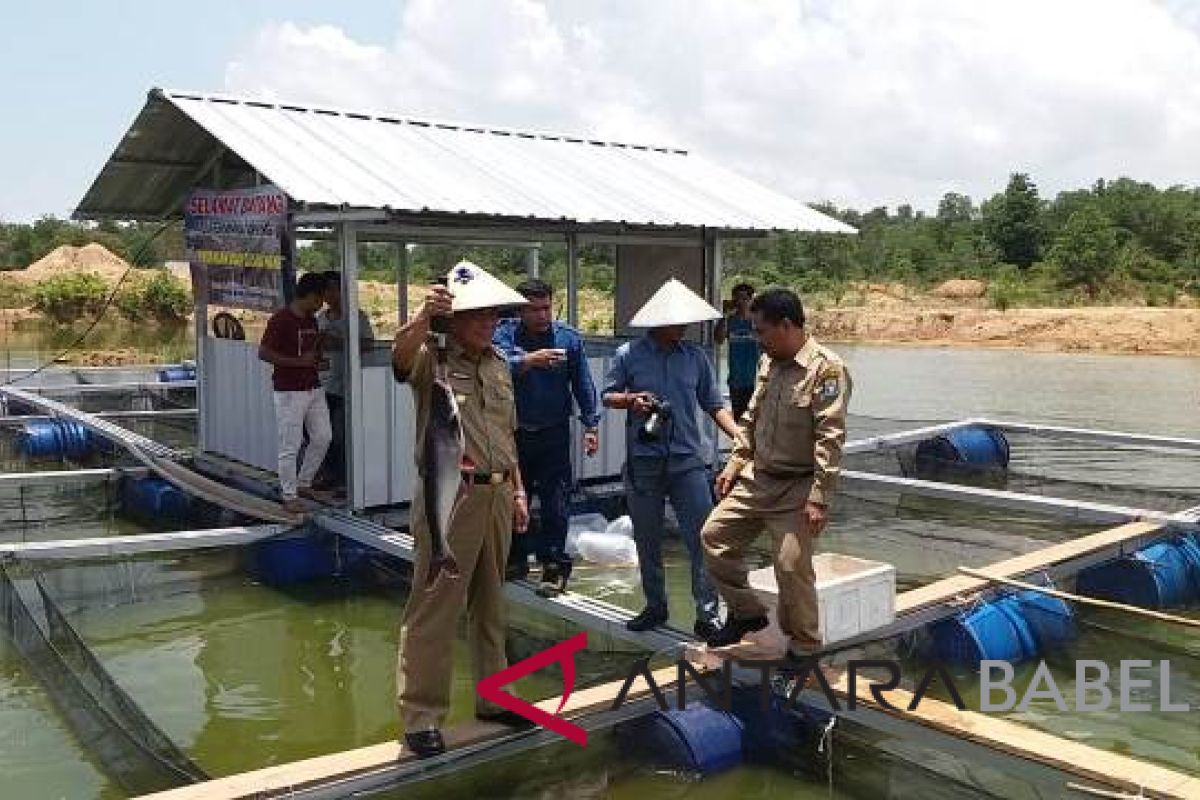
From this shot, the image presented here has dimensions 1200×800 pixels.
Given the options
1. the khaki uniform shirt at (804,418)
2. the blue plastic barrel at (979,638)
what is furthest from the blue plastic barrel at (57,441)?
the blue plastic barrel at (979,638)

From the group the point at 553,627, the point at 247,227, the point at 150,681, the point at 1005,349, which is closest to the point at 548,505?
the point at 553,627

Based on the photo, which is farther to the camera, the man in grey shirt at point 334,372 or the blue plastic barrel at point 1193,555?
the man in grey shirt at point 334,372

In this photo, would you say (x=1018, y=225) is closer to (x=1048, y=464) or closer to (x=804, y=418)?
(x=1048, y=464)

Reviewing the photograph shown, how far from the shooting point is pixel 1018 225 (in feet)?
157

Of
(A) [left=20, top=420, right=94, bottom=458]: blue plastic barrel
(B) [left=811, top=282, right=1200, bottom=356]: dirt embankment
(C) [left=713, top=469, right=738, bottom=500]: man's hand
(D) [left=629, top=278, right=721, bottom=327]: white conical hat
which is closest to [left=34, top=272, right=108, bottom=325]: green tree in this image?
(B) [left=811, top=282, right=1200, bottom=356]: dirt embankment

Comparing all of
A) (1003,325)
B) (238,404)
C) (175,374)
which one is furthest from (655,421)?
(1003,325)

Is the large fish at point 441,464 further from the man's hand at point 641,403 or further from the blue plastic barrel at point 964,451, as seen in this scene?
the blue plastic barrel at point 964,451

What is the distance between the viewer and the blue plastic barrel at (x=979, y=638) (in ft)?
18.0

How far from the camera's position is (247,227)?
8.02m

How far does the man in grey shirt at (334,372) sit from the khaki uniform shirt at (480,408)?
3480 millimetres

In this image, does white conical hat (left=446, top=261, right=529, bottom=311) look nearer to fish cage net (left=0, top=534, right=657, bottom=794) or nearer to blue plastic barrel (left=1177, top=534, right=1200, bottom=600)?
fish cage net (left=0, top=534, right=657, bottom=794)

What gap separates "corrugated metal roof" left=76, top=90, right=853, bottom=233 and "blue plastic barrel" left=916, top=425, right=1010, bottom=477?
2.76 metres

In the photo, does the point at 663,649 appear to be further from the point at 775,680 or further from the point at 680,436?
the point at 680,436

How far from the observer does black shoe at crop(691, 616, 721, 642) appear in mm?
5094
